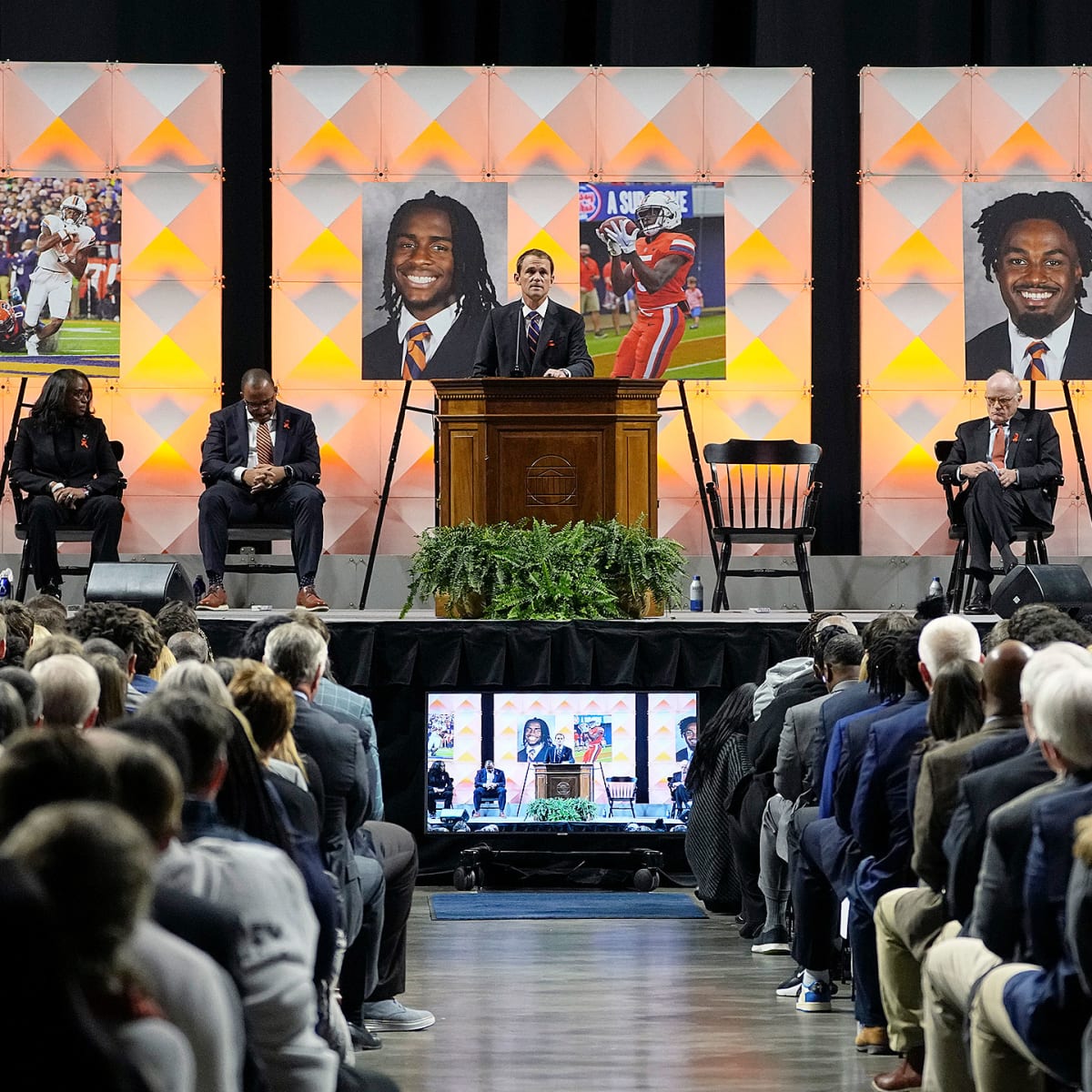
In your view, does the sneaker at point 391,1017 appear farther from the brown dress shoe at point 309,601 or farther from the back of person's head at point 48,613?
the brown dress shoe at point 309,601

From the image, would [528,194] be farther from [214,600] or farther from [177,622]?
[177,622]

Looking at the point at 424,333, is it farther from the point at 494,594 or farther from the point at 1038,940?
the point at 1038,940

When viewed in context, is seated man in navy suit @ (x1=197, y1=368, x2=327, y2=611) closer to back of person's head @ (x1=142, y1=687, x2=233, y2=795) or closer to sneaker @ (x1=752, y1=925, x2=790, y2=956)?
sneaker @ (x1=752, y1=925, x2=790, y2=956)

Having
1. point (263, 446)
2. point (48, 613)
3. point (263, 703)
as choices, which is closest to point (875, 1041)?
point (263, 703)

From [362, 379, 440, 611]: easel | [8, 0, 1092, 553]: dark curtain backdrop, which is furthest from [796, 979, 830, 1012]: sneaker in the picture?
[8, 0, 1092, 553]: dark curtain backdrop

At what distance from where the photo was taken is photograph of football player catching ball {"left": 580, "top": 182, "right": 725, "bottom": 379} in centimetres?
1045

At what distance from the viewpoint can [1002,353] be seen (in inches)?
408

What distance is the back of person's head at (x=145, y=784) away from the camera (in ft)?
6.66

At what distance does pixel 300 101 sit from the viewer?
10406 millimetres

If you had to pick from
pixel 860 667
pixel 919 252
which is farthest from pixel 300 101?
pixel 860 667

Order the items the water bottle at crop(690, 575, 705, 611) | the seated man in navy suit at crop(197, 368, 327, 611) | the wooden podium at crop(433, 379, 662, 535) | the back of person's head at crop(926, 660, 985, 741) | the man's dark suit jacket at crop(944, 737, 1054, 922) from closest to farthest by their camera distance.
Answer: the man's dark suit jacket at crop(944, 737, 1054, 922) → the back of person's head at crop(926, 660, 985, 741) → the wooden podium at crop(433, 379, 662, 535) → the seated man in navy suit at crop(197, 368, 327, 611) → the water bottle at crop(690, 575, 705, 611)

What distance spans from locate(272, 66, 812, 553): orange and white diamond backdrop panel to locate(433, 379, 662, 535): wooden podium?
2.09m

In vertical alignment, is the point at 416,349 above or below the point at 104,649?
above

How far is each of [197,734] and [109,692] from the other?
1.25m
